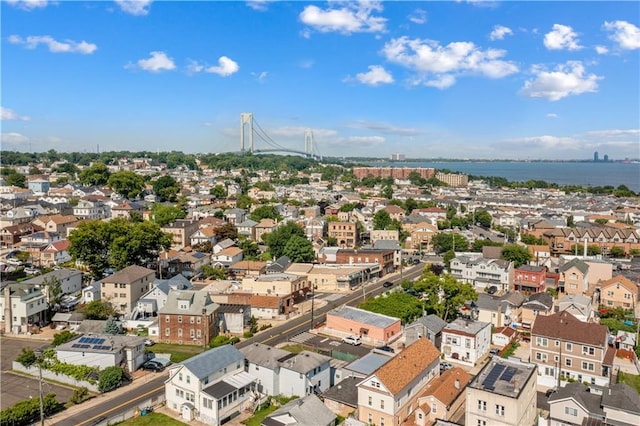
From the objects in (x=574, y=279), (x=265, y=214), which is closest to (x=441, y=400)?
(x=574, y=279)

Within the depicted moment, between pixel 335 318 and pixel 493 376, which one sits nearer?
pixel 493 376

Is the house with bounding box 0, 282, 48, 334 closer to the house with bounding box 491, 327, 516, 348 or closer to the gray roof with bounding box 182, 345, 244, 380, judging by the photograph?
the gray roof with bounding box 182, 345, 244, 380

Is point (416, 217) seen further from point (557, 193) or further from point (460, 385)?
point (557, 193)

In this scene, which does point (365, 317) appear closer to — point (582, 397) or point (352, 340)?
point (352, 340)

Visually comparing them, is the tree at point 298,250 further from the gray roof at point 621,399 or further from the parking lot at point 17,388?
the gray roof at point 621,399

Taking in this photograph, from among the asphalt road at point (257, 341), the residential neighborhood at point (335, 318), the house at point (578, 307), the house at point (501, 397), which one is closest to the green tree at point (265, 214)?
the residential neighborhood at point (335, 318)

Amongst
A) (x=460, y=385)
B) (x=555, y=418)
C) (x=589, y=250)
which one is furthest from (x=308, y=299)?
(x=589, y=250)
